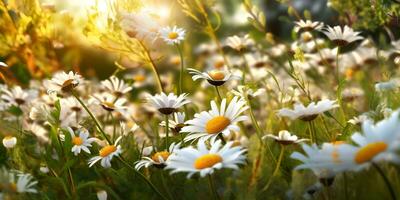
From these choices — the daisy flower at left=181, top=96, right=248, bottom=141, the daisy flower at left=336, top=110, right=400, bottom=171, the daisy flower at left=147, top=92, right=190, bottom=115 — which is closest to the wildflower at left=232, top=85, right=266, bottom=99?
the daisy flower at left=181, top=96, right=248, bottom=141

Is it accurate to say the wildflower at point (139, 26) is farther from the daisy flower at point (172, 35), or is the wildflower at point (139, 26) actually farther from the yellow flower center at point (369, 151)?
the yellow flower center at point (369, 151)

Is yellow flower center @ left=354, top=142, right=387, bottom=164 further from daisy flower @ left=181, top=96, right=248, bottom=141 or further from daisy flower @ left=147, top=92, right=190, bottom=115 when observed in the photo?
daisy flower @ left=147, top=92, right=190, bottom=115

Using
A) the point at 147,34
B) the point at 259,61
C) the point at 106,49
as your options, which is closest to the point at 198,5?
the point at 147,34

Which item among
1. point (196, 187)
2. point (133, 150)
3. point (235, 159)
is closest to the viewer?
point (235, 159)

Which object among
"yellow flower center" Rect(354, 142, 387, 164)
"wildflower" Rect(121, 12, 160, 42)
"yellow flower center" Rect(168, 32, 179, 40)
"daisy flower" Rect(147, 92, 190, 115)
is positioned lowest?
"yellow flower center" Rect(354, 142, 387, 164)

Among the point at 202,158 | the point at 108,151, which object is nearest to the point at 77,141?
the point at 108,151

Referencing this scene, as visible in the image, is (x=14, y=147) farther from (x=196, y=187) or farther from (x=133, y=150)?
(x=196, y=187)
